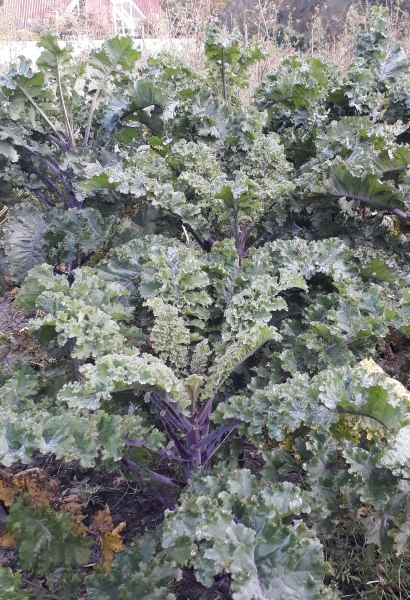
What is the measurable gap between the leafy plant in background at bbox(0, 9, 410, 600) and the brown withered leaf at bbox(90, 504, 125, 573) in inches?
9.2

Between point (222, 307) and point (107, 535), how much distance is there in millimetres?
992

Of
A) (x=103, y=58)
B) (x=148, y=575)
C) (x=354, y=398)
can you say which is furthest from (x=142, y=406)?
(x=103, y=58)

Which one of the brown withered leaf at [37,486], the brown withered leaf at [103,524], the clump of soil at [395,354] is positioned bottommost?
the clump of soil at [395,354]

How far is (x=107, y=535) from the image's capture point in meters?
2.03

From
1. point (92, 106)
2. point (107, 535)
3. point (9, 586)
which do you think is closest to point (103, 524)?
point (107, 535)

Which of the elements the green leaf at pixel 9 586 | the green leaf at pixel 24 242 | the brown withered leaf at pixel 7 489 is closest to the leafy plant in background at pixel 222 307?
the green leaf at pixel 24 242

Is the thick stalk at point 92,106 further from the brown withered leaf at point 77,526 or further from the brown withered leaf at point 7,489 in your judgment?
the brown withered leaf at point 77,526

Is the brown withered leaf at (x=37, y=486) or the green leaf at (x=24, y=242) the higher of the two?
the green leaf at (x=24, y=242)

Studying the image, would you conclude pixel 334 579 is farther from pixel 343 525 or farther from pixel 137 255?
pixel 137 255

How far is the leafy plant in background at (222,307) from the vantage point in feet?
4.85

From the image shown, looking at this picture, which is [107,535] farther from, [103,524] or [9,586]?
[9,586]

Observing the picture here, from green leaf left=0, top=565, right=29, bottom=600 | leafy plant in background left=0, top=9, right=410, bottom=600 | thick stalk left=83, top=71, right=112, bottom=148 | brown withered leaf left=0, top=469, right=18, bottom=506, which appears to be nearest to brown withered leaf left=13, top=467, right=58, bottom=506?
brown withered leaf left=0, top=469, right=18, bottom=506

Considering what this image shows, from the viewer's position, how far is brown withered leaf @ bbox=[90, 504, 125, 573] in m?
1.98

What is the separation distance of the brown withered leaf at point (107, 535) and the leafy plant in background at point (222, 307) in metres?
0.23
